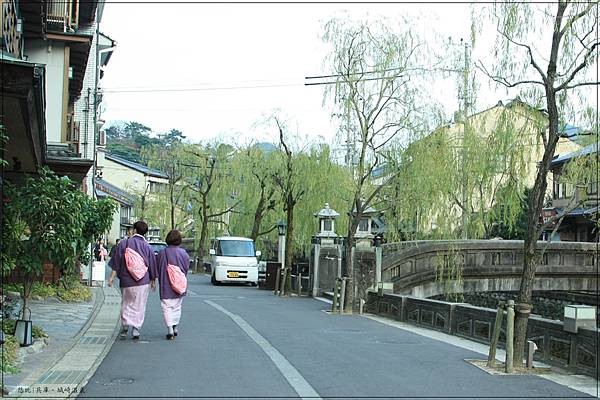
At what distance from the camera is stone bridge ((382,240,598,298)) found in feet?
74.8

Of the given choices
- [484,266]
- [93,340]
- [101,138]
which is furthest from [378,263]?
[101,138]

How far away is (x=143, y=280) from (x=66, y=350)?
1.78 metres

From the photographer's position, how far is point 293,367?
366 inches

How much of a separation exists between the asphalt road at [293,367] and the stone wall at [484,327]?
0.91 m

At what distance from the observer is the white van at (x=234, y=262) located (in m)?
33.7

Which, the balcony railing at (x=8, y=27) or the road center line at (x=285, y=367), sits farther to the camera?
the balcony railing at (x=8, y=27)

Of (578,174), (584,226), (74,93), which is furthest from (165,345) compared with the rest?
(584,226)

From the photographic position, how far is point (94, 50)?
29.8 metres

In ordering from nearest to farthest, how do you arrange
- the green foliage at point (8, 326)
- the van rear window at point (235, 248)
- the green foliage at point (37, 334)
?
the green foliage at point (8, 326)
the green foliage at point (37, 334)
the van rear window at point (235, 248)

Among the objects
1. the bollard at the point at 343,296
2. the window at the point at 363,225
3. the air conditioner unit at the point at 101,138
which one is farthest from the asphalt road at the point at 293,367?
the air conditioner unit at the point at 101,138

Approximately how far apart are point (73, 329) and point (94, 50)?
62.5ft

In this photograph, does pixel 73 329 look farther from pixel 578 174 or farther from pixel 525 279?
pixel 578 174

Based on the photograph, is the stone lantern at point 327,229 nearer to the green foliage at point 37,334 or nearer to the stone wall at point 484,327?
the stone wall at point 484,327

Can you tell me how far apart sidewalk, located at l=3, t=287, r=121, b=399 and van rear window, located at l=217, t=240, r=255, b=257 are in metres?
15.5
